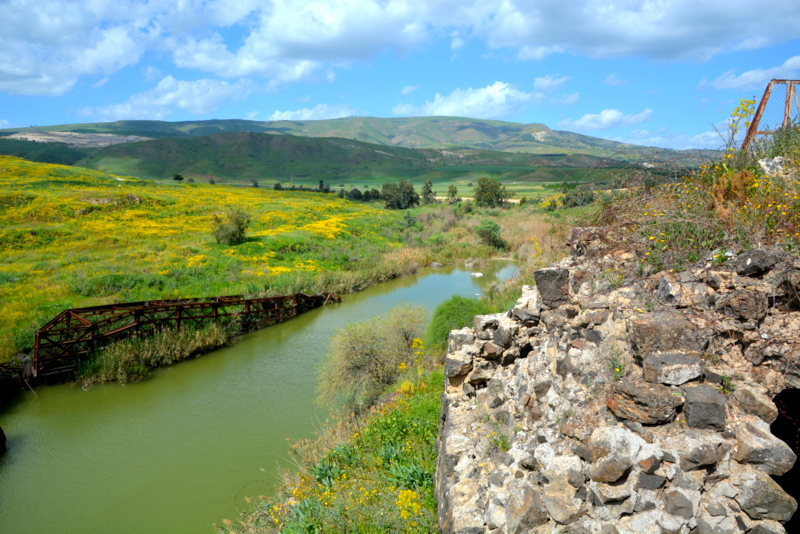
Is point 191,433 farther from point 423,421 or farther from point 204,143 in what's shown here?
point 204,143

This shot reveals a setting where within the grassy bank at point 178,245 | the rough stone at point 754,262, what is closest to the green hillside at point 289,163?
the grassy bank at point 178,245

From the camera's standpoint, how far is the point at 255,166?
146875 millimetres

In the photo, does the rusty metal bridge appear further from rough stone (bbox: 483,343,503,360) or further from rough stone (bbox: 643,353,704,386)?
rough stone (bbox: 643,353,704,386)

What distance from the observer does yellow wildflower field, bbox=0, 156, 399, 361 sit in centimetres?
2088

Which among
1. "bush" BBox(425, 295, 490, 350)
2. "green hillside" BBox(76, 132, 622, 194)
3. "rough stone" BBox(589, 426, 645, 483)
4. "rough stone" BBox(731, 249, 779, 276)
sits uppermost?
"green hillside" BBox(76, 132, 622, 194)

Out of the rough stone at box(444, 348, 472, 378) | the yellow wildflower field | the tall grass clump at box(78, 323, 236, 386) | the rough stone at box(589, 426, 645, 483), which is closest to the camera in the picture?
the rough stone at box(589, 426, 645, 483)

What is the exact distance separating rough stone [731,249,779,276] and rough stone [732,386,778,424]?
56.6 inches

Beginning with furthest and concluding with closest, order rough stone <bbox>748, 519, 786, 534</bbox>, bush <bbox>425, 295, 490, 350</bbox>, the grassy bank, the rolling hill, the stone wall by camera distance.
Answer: the rolling hill < the grassy bank < bush <bbox>425, 295, 490, 350</bbox> < the stone wall < rough stone <bbox>748, 519, 786, 534</bbox>

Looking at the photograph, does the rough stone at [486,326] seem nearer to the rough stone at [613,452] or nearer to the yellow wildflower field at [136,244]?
the rough stone at [613,452]

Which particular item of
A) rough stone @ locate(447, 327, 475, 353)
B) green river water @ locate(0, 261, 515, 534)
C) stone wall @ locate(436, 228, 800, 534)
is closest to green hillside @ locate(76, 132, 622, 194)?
green river water @ locate(0, 261, 515, 534)

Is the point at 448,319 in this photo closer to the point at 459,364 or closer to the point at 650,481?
the point at 459,364

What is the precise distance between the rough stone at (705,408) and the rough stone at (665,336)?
1.57 ft

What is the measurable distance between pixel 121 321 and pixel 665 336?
760 inches

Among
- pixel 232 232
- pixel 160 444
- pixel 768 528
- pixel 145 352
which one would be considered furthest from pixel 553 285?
pixel 232 232
